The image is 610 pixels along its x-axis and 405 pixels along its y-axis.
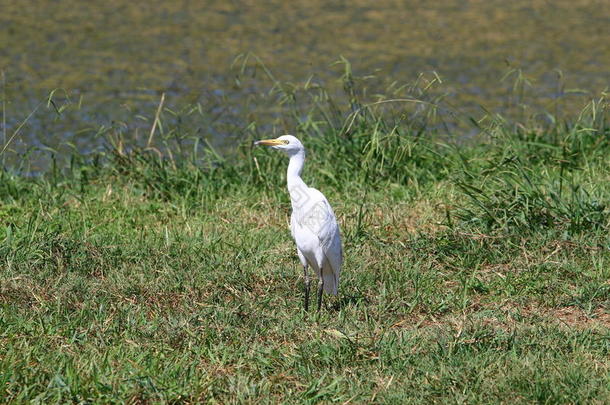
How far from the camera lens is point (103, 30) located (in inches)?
527

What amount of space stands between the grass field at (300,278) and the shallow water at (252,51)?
3.39ft

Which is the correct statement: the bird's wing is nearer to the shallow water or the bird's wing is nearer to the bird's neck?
the bird's neck

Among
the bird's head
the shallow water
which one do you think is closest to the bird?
the bird's head

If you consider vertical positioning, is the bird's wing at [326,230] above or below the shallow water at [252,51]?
above

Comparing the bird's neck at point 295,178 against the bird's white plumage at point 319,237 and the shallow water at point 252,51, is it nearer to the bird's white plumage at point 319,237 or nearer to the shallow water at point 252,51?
the bird's white plumage at point 319,237

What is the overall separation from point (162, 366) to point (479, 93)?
7.49m

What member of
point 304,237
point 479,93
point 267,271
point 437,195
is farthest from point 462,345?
point 479,93

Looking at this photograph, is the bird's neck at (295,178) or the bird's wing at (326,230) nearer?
the bird's wing at (326,230)

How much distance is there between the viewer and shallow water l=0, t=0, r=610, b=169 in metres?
9.53

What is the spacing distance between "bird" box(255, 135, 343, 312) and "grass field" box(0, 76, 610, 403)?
0.15m

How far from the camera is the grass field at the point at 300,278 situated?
12.6 feet

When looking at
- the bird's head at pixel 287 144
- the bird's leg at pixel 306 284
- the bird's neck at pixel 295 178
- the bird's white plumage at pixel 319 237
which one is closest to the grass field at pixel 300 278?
the bird's leg at pixel 306 284

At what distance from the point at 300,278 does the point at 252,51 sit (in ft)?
24.2

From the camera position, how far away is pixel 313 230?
4.84m
